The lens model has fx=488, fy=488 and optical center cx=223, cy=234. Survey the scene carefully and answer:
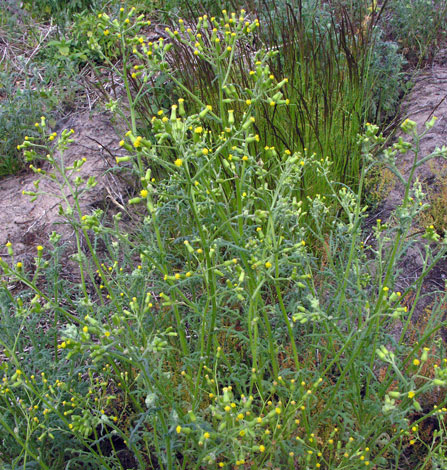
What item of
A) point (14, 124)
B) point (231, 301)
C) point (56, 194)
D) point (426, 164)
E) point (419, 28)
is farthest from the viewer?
point (419, 28)

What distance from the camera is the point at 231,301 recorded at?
246 cm

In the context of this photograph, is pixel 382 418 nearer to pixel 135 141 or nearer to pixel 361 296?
pixel 361 296

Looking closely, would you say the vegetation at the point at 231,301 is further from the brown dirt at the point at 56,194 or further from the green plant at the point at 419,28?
the brown dirt at the point at 56,194

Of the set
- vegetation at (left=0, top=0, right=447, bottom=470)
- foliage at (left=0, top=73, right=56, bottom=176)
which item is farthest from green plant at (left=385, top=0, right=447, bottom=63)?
foliage at (left=0, top=73, right=56, bottom=176)

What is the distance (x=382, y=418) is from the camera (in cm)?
163

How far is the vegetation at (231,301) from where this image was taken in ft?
5.27

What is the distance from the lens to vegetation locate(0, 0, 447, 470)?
1.61 m

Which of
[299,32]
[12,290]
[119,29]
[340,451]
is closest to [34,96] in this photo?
[12,290]

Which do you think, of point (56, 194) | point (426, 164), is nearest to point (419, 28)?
point (426, 164)

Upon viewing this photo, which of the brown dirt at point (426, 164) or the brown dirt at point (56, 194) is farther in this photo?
the brown dirt at point (56, 194)

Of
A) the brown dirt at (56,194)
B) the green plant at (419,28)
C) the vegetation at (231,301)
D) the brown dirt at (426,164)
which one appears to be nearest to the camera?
the vegetation at (231,301)

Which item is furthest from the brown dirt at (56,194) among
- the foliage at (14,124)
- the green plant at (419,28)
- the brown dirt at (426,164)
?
the green plant at (419,28)

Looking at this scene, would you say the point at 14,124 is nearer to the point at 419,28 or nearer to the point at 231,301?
the point at 231,301

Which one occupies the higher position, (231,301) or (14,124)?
(14,124)
